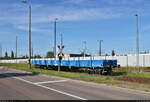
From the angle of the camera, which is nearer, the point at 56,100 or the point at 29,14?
the point at 56,100

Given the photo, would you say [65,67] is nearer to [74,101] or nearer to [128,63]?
[128,63]

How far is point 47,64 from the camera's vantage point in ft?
130

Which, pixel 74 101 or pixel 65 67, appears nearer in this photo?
pixel 74 101

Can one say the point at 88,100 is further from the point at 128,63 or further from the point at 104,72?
the point at 128,63

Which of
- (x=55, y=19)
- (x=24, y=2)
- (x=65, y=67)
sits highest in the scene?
(x=24, y=2)

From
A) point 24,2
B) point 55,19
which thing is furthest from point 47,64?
point 24,2

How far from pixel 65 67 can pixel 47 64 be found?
5.62 m

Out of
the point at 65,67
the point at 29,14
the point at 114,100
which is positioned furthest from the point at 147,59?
the point at 114,100

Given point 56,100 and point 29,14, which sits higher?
point 29,14

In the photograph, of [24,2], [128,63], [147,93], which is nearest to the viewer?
[147,93]

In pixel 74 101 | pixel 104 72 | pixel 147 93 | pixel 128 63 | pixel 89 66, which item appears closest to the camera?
pixel 74 101

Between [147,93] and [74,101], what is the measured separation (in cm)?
450

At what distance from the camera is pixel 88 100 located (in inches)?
348

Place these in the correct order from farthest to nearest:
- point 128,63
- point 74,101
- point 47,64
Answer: point 128,63 < point 47,64 < point 74,101
